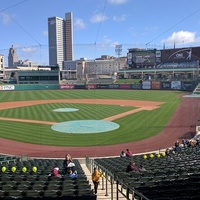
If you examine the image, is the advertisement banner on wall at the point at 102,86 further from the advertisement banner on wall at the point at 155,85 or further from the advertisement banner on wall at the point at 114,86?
the advertisement banner on wall at the point at 155,85

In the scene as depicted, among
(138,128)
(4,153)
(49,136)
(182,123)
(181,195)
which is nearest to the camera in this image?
(181,195)

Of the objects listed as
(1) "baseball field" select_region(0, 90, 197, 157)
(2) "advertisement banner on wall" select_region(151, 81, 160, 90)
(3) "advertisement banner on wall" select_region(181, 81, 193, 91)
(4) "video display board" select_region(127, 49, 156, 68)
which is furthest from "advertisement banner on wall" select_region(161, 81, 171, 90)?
(1) "baseball field" select_region(0, 90, 197, 157)

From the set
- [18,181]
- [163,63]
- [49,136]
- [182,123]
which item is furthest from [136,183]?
[163,63]

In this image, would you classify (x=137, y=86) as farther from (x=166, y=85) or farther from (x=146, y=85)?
(x=166, y=85)

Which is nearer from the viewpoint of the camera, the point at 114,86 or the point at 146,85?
the point at 146,85

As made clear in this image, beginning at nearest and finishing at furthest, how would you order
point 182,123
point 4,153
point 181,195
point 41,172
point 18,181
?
point 181,195 < point 18,181 < point 41,172 < point 4,153 < point 182,123

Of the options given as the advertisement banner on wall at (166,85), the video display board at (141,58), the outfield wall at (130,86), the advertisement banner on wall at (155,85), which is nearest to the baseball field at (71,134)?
the outfield wall at (130,86)

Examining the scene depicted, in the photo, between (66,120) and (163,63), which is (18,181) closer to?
(66,120)

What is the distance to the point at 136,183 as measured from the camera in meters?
7.77

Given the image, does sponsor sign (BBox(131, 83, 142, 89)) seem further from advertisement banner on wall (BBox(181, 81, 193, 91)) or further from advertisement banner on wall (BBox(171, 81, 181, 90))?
advertisement banner on wall (BBox(181, 81, 193, 91))

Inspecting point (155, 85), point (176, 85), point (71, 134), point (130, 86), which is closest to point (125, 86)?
point (130, 86)

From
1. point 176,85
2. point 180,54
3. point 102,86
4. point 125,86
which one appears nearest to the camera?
point 176,85

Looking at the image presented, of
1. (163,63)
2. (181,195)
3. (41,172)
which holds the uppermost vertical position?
(163,63)

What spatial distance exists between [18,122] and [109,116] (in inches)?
466
